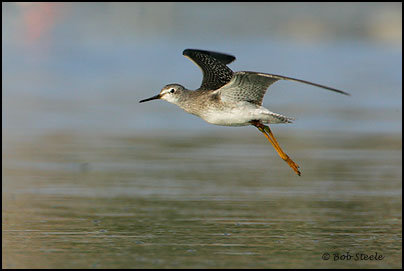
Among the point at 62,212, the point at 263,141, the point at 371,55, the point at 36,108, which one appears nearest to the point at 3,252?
the point at 62,212

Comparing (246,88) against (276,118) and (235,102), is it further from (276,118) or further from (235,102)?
(276,118)

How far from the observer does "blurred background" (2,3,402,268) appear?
9320 mm

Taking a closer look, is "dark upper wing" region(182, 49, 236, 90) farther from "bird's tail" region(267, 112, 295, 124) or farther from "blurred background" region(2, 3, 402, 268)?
"blurred background" region(2, 3, 402, 268)

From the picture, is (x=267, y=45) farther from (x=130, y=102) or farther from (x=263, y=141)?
(x=263, y=141)

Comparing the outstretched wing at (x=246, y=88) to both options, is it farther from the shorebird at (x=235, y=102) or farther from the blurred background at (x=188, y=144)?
the blurred background at (x=188, y=144)

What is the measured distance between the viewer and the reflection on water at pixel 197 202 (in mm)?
8766

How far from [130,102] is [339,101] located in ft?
17.4

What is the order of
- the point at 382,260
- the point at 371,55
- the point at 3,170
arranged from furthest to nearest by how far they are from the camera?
the point at 371,55 < the point at 3,170 < the point at 382,260

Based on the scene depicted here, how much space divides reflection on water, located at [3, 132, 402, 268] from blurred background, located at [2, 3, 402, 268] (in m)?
0.03

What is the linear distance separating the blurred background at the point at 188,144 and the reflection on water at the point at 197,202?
0.03m

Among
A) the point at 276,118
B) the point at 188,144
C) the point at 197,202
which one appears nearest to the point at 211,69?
the point at 276,118

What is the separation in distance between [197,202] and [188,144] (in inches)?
218

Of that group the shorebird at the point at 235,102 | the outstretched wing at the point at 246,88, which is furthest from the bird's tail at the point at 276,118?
the outstretched wing at the point at 246,88

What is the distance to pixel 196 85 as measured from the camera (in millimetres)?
25828
